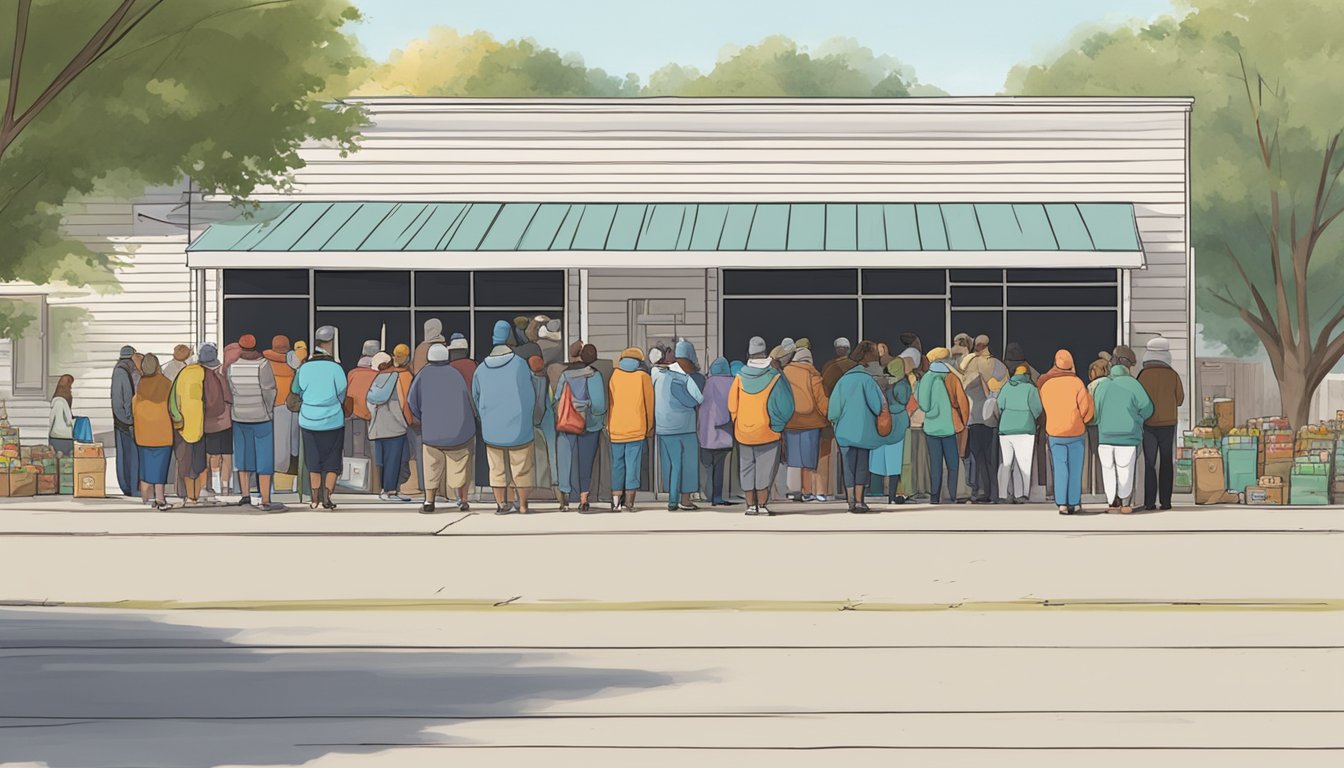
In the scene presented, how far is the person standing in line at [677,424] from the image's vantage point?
61.4ft

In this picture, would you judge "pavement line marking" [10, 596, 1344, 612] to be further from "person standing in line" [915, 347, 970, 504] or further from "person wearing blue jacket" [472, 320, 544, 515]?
"person standing in line" [915, 347, 970, 504]

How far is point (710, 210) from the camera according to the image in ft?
88.4

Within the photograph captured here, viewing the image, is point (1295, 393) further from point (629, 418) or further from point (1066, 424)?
point (629, 418)

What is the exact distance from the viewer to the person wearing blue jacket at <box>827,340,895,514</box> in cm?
1852

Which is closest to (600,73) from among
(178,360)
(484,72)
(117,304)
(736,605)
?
(484,72)

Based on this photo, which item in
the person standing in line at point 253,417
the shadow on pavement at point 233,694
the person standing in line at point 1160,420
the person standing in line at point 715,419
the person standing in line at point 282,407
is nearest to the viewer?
the shadow on pavement at point 233,694

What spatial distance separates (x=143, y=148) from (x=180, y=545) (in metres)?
6.67

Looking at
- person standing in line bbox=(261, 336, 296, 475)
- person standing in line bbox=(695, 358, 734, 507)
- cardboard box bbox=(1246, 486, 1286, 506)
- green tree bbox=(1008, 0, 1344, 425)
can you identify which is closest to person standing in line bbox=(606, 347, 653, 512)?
person standing in line bbox=(695, 358, 734, 507)

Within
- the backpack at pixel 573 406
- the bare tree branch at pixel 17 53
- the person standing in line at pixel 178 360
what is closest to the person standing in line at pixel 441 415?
the backpack at pixel 573 406

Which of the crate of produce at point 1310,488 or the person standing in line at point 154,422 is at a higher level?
the person standing in line at point 154,422

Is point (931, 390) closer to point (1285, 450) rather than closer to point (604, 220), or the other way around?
point (1285, 450)

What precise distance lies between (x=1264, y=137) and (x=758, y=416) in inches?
1153

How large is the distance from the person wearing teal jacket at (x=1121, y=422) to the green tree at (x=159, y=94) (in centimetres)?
941

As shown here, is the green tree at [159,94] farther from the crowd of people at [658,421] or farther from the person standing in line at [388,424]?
the person standing in line at [388,424]
